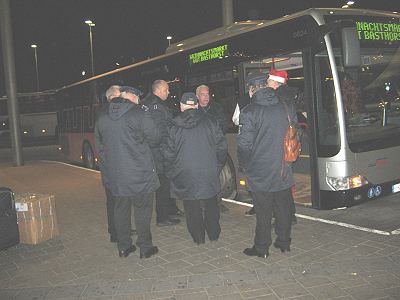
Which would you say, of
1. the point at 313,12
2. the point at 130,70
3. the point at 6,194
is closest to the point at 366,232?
the point at 313,12

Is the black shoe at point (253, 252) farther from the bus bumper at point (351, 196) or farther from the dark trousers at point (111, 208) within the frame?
the dark trousers at point (111, 208)

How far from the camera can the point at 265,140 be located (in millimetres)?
5055

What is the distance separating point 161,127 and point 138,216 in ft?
4.52

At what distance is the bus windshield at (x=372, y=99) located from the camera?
6.33m

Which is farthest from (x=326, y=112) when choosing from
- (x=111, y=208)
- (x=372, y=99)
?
(x=111, y=208)

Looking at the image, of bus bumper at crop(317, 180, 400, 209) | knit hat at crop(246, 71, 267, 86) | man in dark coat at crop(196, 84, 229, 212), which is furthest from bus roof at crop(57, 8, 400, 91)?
bus bumper at crop(317, 180, 400, 209)

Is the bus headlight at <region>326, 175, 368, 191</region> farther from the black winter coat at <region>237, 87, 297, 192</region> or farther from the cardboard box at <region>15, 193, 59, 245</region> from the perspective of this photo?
the cardboard box at <region>15, 193, 59, 245</region>

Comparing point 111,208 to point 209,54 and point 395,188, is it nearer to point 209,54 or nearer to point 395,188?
point 209,54

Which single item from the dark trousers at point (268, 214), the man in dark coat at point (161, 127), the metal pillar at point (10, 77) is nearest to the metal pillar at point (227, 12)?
the man in dark coat at point (161, 127)

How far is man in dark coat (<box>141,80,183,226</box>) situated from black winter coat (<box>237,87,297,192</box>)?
4.24 ft

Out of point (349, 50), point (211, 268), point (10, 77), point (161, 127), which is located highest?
point (10, 77)

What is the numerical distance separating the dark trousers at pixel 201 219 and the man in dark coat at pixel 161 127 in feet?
2.98

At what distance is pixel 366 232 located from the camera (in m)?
6.03

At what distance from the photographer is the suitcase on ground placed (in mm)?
5840
